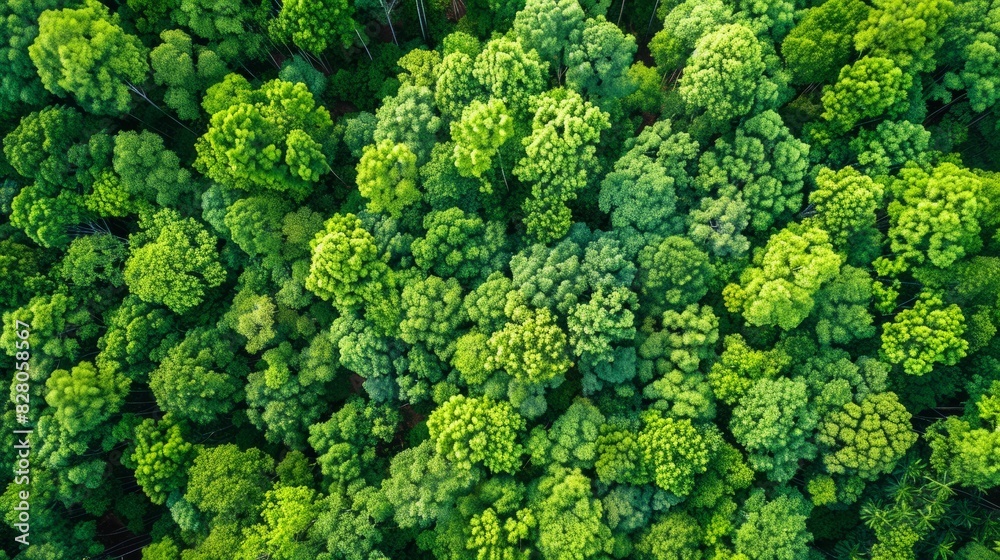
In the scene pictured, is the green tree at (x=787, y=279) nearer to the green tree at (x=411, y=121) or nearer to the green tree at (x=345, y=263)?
the green tree at (x=411, y=121)

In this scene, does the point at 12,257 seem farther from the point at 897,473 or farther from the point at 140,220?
the point at 897,473

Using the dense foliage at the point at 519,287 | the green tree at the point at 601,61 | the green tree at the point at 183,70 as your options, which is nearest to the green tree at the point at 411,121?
the dense foliage at the point at 519,287

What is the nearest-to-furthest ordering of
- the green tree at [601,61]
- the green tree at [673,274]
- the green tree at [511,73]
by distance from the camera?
the green tree at [673,274] < the green tree at [511,73] < the green tree at [601,61]

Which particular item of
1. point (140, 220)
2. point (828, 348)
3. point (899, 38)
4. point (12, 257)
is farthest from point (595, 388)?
point (12, 257)

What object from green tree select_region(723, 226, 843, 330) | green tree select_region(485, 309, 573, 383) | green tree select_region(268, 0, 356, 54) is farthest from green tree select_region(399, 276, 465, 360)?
green tree select_region(268, 0, 356, 54)

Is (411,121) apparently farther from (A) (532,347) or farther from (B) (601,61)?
(A) (532,347)

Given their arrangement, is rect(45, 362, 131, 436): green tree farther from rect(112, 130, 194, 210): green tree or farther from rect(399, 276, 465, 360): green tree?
rect(399, 276, 465, 360): green tree
